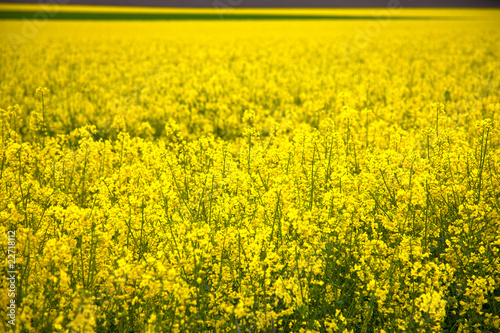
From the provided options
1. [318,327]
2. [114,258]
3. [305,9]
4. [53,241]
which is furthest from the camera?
[305,9]

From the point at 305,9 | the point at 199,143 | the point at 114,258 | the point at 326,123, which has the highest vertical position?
the point at 305,9

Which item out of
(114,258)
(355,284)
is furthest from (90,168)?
(355,284)

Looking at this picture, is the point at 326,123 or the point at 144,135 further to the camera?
the point at 144,135

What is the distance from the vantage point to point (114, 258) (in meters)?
3.31

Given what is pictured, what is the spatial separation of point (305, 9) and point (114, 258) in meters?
69.5

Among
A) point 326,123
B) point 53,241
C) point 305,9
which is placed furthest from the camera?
point 305,9

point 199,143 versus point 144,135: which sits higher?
point 199,143

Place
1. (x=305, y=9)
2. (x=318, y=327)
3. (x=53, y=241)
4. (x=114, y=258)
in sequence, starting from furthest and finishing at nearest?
1. (x=305, y=9)
2. (x=114, y=258)
3. (x=318, y=327)
4. (x=53, y=241)

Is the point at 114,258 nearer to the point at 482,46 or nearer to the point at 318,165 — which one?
the point at 318,165

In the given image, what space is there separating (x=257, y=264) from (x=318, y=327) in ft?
2.10

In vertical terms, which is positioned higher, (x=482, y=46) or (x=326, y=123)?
(x=482, y=46)

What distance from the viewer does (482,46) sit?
18938 mm

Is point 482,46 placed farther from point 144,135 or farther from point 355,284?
point 355,284

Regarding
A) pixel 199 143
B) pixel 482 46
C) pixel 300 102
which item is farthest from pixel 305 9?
pixel 199 143
